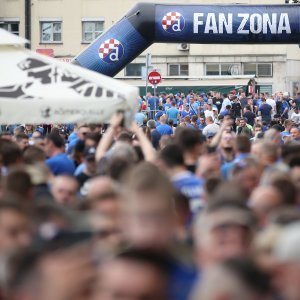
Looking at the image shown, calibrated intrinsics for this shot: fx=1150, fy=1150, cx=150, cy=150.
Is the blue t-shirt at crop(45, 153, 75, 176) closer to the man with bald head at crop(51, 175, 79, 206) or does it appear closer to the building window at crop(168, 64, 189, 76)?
the man with bald head at crop(51, 175, 79, 206)

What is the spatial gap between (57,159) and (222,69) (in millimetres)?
44145

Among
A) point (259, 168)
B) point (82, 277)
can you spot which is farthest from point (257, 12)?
point (82, 277)

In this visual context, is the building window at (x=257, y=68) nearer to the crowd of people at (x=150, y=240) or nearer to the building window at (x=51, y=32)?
the building window at (x=51, y=32)

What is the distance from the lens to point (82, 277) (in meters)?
4.14

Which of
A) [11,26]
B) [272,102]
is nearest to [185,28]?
[272,102]

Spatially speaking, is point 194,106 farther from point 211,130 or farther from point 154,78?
point 211,130

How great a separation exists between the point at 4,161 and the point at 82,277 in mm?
6504

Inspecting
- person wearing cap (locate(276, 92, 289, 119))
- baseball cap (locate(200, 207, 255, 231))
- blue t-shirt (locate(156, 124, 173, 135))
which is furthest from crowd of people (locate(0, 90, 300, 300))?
person wearing cap (locate(276, 92, 289, 119))

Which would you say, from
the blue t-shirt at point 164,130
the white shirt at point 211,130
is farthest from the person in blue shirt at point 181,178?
the white shirt at point 211,130

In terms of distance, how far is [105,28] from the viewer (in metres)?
55.2

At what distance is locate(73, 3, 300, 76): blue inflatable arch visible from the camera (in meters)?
22.7

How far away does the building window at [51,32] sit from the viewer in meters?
55.3

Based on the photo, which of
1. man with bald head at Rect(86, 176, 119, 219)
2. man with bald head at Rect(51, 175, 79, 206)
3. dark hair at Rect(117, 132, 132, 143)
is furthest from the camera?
dark hair at Rect(117, 132, 132, 143)

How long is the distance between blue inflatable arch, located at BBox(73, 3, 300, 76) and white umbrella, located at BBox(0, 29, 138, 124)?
10.6 metres
